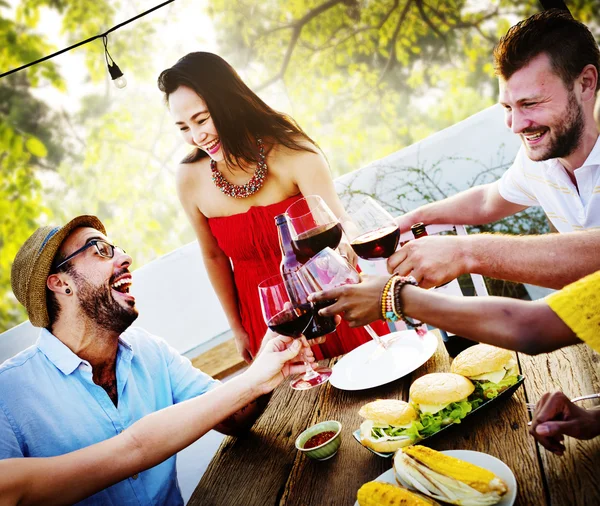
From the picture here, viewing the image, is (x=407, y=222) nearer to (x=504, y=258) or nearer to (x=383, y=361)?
(x=504, y=258)

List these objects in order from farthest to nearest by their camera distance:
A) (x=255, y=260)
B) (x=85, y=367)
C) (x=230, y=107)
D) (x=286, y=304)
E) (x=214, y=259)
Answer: (x=214, y=259), (x=255, y=260), (x=230, y=107), (x=85, y=367), (x=286, y=304)

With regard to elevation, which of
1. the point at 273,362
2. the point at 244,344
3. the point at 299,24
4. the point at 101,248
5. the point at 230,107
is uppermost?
the point at 299,24

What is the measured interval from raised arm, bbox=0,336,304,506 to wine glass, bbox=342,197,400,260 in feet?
1.24

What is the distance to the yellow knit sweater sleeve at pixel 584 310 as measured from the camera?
0.95m

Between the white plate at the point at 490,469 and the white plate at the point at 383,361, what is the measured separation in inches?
18.0

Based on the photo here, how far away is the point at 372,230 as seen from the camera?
4.75 feet

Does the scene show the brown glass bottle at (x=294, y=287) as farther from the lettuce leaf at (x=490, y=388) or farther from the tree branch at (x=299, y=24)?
the tree branch at (x=299, y=24)

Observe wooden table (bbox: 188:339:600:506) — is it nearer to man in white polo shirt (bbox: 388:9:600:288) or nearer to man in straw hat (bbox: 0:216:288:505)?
man in straw hat (bbox: 0:216:288:505)

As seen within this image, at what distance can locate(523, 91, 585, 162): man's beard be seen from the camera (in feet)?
6.19

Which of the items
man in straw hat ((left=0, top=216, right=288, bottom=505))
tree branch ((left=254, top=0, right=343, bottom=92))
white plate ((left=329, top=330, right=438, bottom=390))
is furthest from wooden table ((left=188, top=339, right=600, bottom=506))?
tree branch ((left=254, top=0, right=343, bottom=92))

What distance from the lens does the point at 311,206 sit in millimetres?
1616

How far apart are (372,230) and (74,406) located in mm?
1080

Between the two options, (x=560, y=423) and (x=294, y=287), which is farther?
(x=294, y=287)

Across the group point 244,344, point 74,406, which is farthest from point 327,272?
point 244,344
